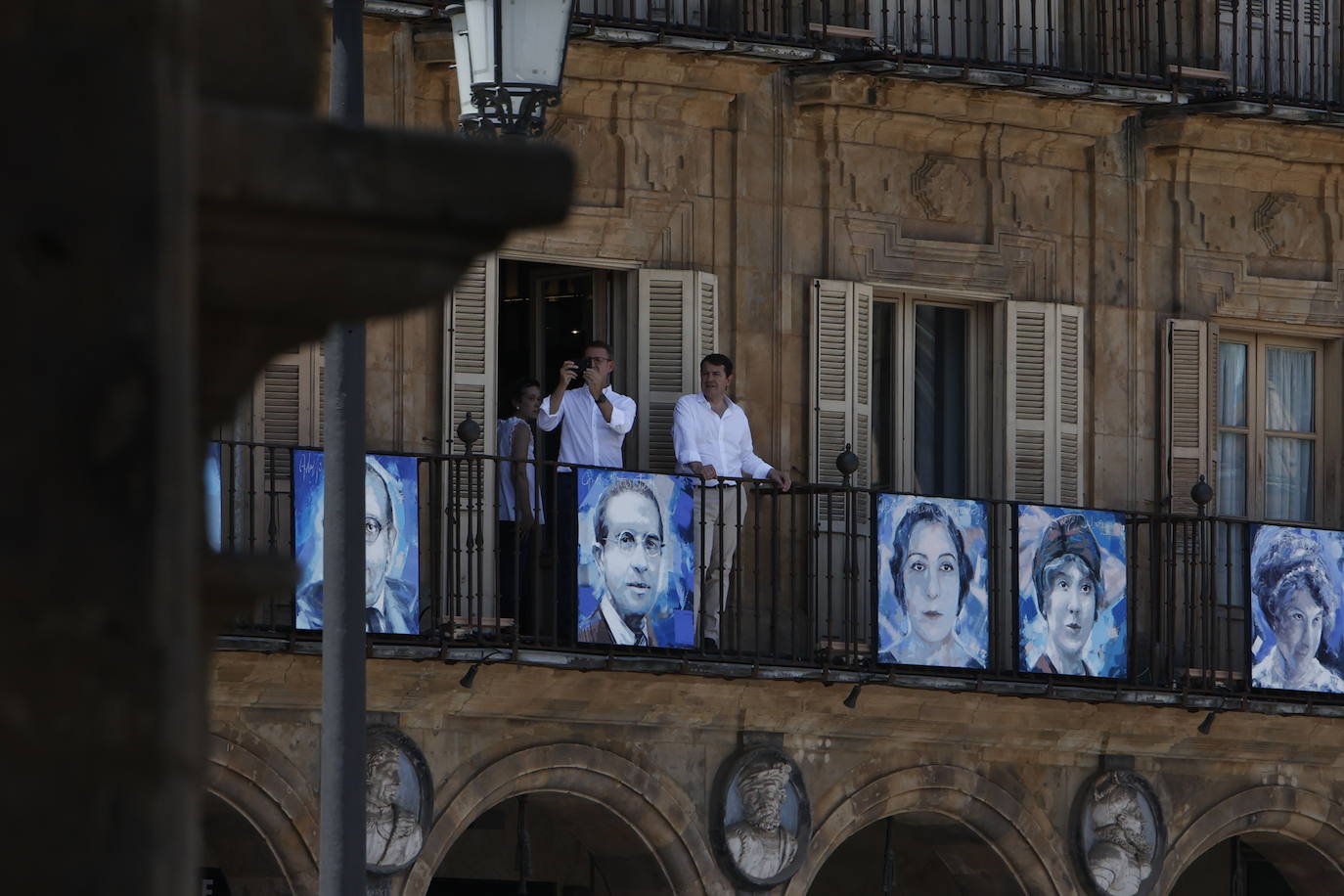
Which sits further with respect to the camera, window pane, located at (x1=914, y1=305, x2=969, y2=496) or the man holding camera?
window pane, located at (x1=914, y1=305, x2=969, y2=496)

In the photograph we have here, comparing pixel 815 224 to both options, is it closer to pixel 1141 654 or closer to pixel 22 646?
pixel 1141 654

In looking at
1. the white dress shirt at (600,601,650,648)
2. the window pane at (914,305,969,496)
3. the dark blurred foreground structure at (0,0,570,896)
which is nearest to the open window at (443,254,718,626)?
the white dress shirt at (600,601,650,648)

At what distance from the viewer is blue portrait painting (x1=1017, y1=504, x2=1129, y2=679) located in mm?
19875

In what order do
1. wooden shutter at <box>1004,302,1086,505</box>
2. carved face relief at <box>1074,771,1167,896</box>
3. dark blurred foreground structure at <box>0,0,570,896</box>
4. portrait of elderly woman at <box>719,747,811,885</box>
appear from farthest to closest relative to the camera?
wooden shutter at <box>1004,302,1086,505</box> → carved face relief at <box>1074,771,1167,896</box> → portrait of elderly woman at <box>719,747,811,885</box> → dark blurred foreground structure at <box>0,0,570,896</box>

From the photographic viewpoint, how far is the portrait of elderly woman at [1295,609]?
806 inches

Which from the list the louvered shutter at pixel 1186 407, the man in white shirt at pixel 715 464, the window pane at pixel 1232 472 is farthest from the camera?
the window pane at pixel 1232 472

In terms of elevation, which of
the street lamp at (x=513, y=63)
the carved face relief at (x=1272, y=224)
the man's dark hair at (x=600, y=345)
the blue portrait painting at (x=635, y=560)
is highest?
the carved face relief at (x=1272, y=224)

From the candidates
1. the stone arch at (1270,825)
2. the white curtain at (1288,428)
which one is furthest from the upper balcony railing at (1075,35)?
the stone arch at (1270,825)

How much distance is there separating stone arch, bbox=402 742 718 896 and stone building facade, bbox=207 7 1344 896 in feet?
0.07

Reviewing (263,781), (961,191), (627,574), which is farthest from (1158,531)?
(263,781)

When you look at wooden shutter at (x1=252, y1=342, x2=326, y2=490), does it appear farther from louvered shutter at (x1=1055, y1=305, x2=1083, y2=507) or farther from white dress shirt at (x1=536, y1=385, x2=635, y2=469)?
louvered shutter at (x1=1055, y1=305, x2=1083, y2=507)

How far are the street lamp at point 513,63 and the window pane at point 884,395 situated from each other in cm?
989

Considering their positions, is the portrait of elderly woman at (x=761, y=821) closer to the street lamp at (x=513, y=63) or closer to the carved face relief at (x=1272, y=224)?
the carved face relief at (x=1272, y=224)

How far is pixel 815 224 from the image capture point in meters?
20.4
